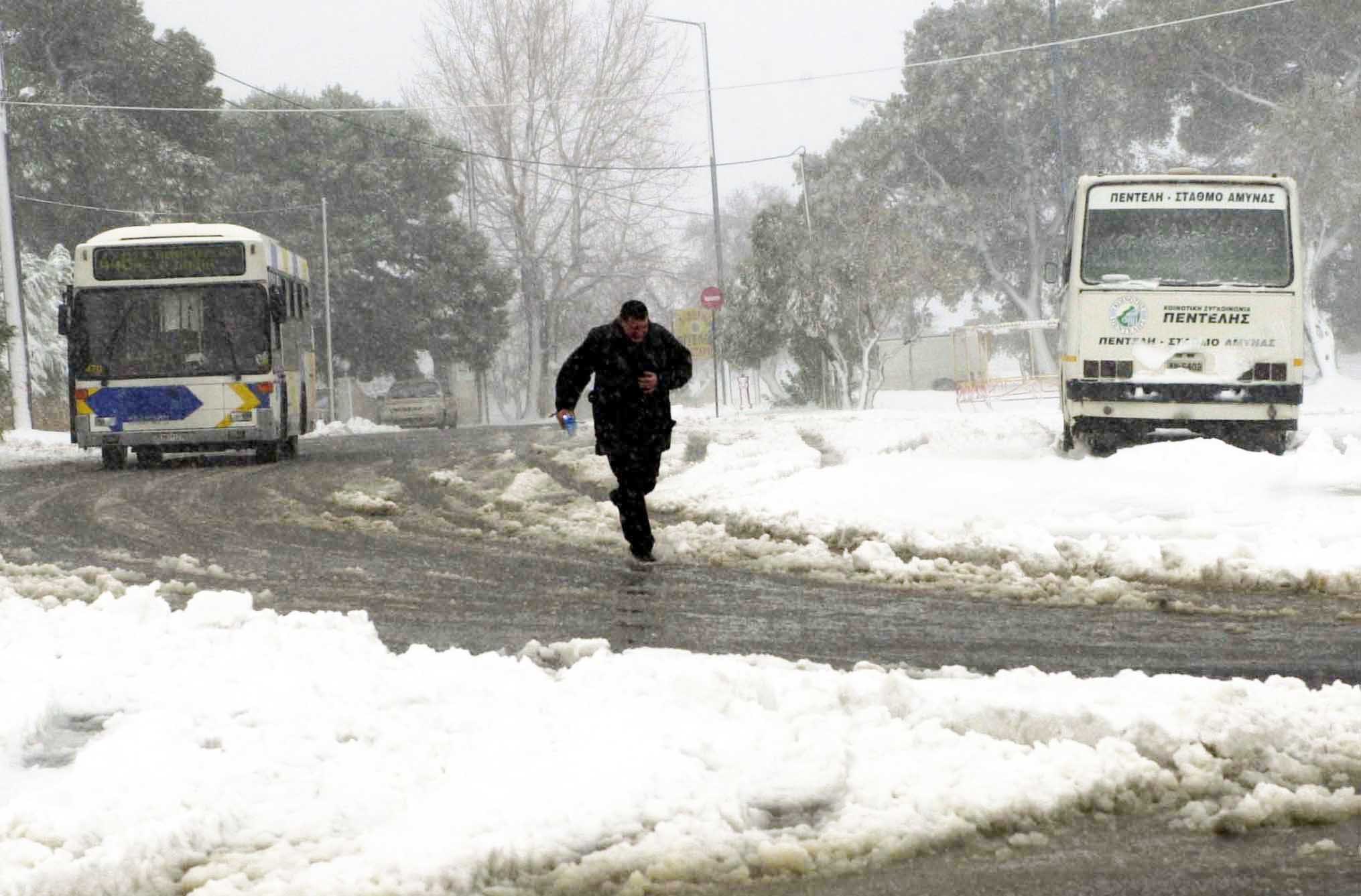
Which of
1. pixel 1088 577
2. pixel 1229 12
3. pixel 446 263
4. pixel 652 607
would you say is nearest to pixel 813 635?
pixel 652 607

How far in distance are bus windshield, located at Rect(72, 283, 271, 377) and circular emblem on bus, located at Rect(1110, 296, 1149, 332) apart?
35.4 ft

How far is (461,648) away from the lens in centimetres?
645

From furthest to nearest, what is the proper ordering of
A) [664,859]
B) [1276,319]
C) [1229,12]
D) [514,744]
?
[1229,12] < [1276,319] < [514,744] < [664,859]

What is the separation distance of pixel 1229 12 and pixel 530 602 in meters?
38.1

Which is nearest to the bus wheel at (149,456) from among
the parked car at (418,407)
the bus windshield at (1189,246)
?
the bus windshield at (1189,246)

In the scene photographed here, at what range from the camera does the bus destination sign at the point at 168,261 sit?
65.9ft

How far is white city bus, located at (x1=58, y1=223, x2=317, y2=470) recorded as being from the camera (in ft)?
65.7

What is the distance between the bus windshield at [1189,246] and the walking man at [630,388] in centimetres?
784

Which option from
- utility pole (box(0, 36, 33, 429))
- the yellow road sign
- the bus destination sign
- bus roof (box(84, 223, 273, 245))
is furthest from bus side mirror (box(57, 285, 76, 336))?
the yellow road sign

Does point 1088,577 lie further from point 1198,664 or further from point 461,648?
point 461,648

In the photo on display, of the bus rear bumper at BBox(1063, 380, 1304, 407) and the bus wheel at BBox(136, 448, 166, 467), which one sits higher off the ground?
the bus rear bumper at BBox(1063, 380, 1304, 407)

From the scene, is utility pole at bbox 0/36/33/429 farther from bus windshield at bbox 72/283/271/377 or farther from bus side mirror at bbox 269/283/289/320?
bus side mirror at bbox 269/283/289/320

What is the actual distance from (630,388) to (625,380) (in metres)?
0.06

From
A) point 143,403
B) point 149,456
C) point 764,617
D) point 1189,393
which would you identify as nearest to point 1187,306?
point 1189,393
